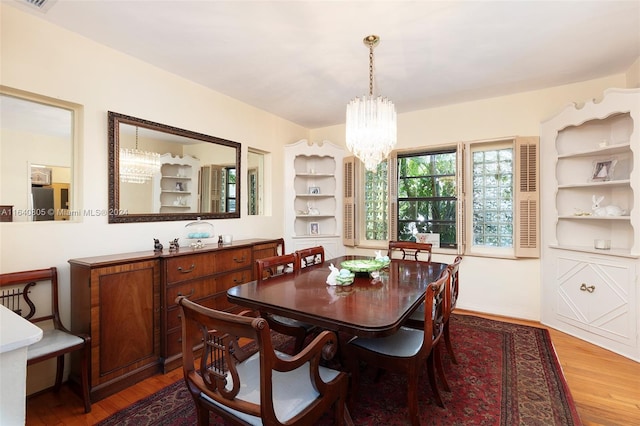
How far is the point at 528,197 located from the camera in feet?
11.5

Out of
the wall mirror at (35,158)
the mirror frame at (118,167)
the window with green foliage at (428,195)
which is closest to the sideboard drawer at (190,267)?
the mirror frame at (118,167)

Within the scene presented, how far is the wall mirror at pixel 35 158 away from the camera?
2125 millimetres

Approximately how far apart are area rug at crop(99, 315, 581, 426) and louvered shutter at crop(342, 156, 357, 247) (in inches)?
87.2

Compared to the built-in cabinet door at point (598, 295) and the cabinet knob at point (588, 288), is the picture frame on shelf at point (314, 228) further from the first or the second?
the cabinet knob at point (588, 288)

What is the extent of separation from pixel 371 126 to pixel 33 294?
279 centimetres

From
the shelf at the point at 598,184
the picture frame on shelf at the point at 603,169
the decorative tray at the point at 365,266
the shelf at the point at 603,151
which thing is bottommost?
the decorative tray at the point at 365,266

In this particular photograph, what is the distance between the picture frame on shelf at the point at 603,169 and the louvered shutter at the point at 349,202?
109 inches

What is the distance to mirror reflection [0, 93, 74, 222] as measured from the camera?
212cm

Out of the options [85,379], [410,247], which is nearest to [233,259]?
[85,379]

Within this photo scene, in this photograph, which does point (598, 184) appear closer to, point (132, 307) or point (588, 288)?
point (588, 288)

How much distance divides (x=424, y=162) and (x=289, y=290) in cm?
320

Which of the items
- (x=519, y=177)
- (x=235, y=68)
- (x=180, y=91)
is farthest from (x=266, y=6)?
(x=519, y=177)

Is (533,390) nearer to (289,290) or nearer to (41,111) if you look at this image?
(289,290)

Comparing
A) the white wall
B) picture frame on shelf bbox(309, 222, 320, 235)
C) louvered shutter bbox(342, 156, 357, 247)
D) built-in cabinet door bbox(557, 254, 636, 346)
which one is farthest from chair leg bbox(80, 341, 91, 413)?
built-in cabinet door bbox(557, 254, 636, 346)
